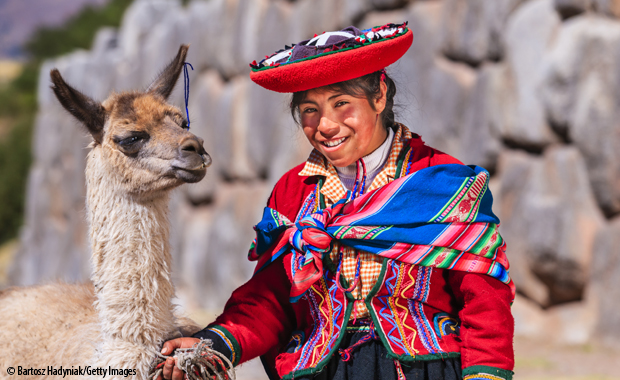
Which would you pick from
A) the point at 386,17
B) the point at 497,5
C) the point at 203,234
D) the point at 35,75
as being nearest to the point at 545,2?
the point at 497,5

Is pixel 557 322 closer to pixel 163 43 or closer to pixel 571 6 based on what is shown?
pixel 571 6

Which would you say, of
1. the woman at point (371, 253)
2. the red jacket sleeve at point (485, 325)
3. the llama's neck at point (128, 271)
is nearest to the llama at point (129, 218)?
Result: the llama's neck at point (128, 271)

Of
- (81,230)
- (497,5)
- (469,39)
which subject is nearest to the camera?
(497,5)

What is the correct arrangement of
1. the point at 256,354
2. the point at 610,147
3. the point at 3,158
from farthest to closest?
the point at 3,158 < the point at 610,147 < the point at 256,354

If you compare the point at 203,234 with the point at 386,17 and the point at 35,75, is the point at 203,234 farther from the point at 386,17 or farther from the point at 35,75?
the point at 35,75

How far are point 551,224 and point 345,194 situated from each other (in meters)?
3.71

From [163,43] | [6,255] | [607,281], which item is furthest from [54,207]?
[607,281]

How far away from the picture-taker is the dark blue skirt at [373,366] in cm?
160

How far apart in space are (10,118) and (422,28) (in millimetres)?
23070

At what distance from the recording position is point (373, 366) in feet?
5.36

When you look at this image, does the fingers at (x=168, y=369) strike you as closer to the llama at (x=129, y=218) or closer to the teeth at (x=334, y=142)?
the llama at (x=129, y=218)

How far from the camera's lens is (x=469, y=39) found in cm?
584

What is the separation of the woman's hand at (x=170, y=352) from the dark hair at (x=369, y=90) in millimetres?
686

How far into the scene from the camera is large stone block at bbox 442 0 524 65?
18.0 ft
